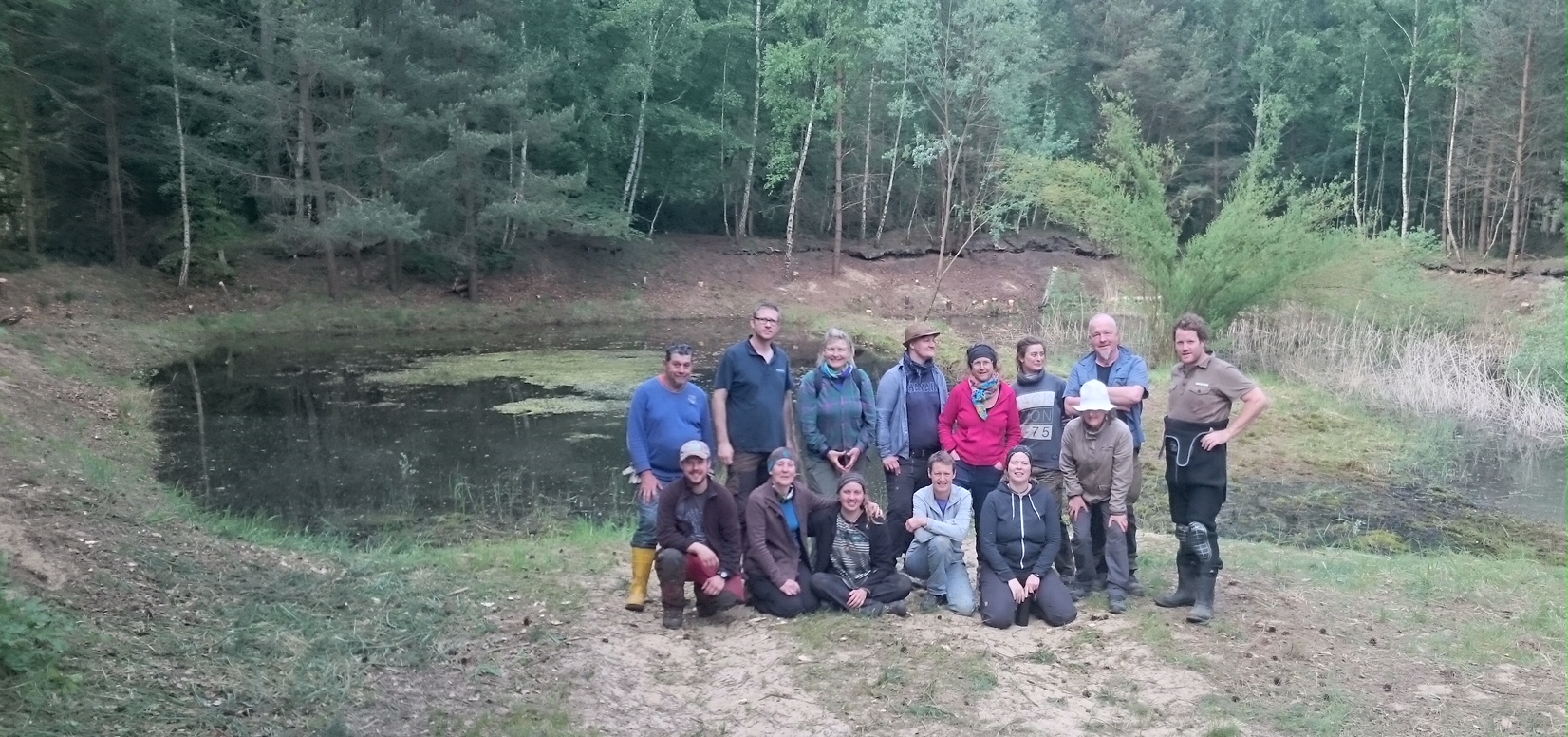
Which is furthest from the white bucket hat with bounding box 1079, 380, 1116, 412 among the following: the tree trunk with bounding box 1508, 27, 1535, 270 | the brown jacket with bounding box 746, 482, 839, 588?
the tree trunk with bounding box 1508, 27, 1535, 270

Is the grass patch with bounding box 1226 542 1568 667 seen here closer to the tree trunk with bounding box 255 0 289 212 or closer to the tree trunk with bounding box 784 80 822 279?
the tree trunk with bounding box 255 0 289 212

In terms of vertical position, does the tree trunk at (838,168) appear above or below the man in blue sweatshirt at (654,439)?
above

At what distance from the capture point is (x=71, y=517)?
22.1ft

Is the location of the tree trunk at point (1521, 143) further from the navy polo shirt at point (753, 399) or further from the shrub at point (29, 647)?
the shrub at point (29, 647)

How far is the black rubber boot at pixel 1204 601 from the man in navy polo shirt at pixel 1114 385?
409 millimetres

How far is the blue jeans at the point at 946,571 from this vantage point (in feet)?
19.5

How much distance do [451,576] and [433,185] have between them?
20.7 metres

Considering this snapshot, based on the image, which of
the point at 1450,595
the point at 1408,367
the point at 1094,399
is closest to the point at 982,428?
the point at 1094,399

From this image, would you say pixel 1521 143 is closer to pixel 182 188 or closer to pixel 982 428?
pixel 982 428

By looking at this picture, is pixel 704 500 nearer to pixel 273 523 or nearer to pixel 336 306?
pixel 273 523

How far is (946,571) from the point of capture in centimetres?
605

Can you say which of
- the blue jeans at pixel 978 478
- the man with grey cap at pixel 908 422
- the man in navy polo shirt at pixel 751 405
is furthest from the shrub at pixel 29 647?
the blue jeans at pixel 978 478

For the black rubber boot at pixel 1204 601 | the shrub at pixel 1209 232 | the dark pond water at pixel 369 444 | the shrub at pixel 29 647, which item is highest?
the shrub at pixel 1209 232

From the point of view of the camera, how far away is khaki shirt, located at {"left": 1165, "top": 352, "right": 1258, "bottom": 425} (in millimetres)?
5618
